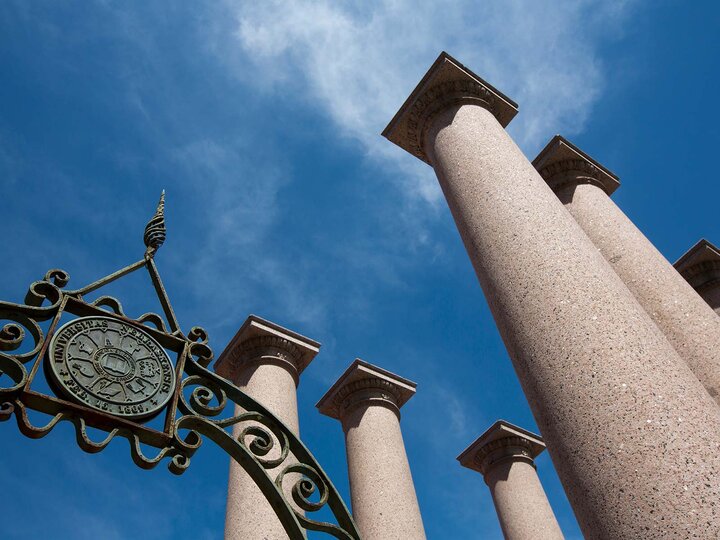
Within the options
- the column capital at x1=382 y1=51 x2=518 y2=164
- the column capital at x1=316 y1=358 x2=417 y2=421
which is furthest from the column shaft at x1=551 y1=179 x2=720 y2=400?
the column capital at x1=316 y1=358 x2=417 y2=421

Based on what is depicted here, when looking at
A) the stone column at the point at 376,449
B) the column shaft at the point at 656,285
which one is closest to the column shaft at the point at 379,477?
the stone column at the point at 376,449

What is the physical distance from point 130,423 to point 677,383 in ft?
24.4

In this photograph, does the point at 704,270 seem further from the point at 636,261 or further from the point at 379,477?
the point at 379,477

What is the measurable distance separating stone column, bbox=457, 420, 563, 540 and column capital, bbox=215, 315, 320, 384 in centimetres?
1255

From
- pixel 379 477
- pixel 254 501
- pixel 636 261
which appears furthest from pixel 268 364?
pixel 636 261

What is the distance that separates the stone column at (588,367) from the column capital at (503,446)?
23.3 m

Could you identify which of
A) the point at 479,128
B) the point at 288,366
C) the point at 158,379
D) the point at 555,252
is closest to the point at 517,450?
the point at 288,366

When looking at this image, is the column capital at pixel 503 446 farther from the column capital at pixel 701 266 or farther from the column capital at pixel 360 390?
the column capital at pixel 701 266

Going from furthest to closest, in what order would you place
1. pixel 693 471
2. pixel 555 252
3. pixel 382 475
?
pixel 382 475, pixel 555 252, pixel 693 471

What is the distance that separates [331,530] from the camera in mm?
10211

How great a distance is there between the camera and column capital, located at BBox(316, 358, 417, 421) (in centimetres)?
3014

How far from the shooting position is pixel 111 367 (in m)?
9.94

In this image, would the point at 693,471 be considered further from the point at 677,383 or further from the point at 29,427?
A: the point at 29,427

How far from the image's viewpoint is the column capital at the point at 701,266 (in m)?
25.8
